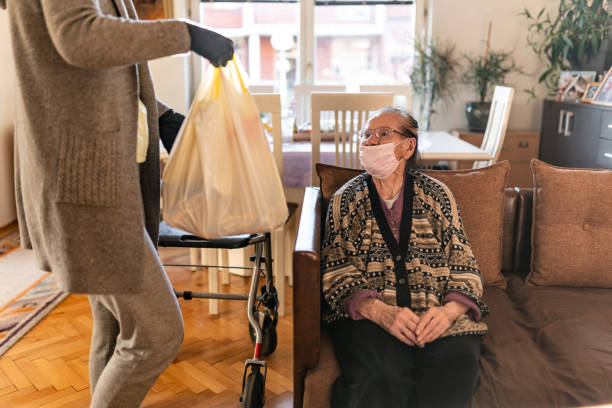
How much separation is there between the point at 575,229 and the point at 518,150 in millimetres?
2784

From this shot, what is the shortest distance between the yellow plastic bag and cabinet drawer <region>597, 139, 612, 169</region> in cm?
305

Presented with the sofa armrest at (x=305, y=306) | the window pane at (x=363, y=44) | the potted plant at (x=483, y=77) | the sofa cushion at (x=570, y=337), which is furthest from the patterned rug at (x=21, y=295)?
the potted plant at (x=483, y=77)

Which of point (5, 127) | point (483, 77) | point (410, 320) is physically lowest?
point (410, 320)

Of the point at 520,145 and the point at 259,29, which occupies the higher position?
the point at 259,29

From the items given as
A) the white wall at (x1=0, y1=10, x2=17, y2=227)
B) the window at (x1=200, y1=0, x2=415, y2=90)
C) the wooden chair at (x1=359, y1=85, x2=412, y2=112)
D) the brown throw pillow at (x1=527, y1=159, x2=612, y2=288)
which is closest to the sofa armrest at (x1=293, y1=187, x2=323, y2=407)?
the brown throw pillow at (x1=527, y1=159, x2=612, y2=288)

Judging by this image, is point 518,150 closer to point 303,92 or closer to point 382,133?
point 303,92

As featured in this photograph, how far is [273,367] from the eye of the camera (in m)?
2.12

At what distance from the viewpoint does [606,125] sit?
3.63 m

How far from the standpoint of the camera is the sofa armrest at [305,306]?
1.39 meters

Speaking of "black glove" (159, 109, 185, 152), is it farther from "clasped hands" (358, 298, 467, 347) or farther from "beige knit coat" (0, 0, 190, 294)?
"clasped hands" (358, 298, 467, 347)

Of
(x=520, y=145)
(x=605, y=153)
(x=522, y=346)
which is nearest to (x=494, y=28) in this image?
(x=520, y=145)

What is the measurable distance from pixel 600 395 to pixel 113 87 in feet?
4.26

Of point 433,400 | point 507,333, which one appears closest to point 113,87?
point 433,400

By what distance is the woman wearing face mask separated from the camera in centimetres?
138
